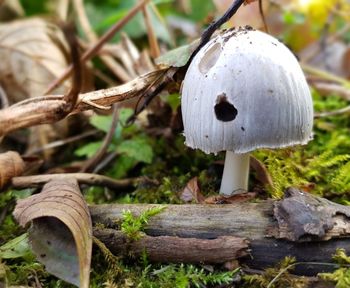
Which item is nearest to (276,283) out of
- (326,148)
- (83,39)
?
(326,148)

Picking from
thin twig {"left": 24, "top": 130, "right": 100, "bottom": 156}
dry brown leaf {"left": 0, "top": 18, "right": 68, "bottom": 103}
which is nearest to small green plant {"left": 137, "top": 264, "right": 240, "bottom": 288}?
thin twig {"left": 24, "top": 130, "right": 100, "bottom": 156}

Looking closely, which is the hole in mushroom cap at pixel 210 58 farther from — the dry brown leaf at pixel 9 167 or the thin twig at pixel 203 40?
the dry brown leaf at pixel 9 167

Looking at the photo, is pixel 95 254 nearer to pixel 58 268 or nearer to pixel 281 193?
pixel 58 268

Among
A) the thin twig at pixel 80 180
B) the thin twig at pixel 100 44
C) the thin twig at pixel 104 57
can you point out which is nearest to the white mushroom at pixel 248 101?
the thin twig at pixel 80 180

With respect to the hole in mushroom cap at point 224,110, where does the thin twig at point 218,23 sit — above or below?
above

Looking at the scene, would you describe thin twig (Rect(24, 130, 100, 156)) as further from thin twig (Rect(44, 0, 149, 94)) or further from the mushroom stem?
the mushroom stem

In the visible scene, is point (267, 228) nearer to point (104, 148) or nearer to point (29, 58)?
point (104, 148)
